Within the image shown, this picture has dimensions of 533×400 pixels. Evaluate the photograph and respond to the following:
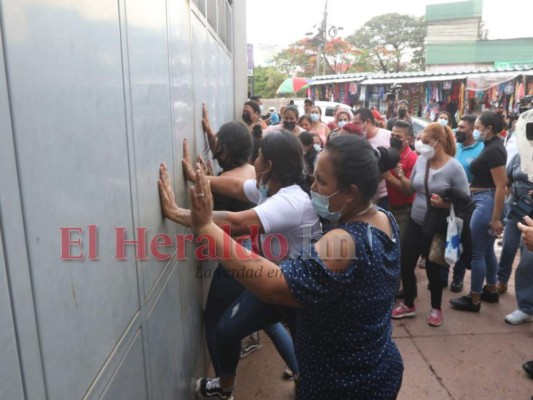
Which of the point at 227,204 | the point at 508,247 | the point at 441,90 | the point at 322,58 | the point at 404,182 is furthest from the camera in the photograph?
the point at 322,58

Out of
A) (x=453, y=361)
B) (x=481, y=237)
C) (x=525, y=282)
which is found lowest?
(x=453, y=361)

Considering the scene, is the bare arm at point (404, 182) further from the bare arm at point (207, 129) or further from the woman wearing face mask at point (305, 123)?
the woman wearing face mask at point (305, 123)

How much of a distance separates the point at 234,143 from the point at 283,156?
730mm

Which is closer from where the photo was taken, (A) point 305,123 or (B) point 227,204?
(B) point 227,204

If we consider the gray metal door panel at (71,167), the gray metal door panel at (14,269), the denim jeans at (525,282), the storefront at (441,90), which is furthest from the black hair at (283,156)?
the storefront at (441,90)

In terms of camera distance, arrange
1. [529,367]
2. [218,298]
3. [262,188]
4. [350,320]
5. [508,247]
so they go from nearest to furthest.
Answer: [350,320] < [262,188] < [218,298] < [529,367] < [508,247]

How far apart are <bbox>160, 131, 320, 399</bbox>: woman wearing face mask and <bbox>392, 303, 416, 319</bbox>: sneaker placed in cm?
200

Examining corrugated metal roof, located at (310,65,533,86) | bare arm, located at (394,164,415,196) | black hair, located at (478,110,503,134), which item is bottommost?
bare arm, located at (394,164,415,196)

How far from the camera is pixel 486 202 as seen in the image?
4.07 m

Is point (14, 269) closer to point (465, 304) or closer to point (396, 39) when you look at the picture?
point (465, 304)

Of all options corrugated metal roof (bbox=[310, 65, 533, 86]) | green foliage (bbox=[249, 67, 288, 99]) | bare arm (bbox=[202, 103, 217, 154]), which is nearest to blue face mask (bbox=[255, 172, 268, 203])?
bare arm (bbox=[202, 103, 217, 154])

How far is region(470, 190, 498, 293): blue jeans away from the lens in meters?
4.07

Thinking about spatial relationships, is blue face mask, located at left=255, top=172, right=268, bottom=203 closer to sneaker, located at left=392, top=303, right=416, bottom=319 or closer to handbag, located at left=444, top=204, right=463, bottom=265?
handbag, located at left=444, top=204, right=463, bottom=265

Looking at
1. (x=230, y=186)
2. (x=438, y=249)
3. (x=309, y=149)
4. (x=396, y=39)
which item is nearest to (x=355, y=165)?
(x=230, y=186)
